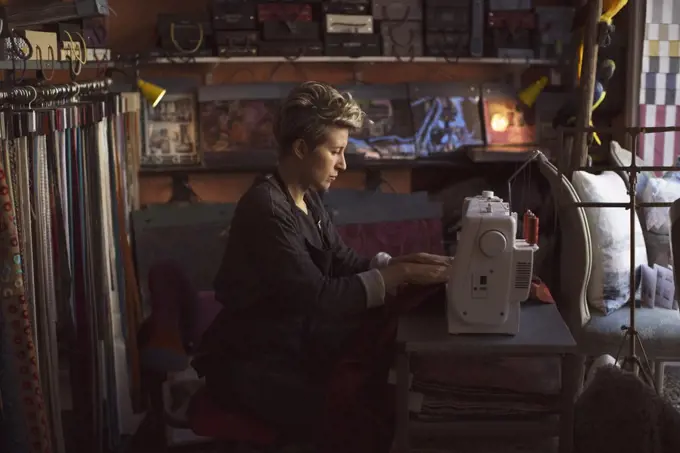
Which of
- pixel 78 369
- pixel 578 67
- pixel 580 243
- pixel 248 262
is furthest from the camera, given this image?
pixel 578 67

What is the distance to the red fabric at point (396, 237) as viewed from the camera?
163 inches

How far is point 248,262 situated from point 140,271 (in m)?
1.99

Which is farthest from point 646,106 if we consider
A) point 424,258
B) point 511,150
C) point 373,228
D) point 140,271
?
point 140,271

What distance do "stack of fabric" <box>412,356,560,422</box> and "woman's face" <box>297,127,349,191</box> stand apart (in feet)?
1.89

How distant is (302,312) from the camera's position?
2129 millimetres

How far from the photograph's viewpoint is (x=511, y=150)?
406cm

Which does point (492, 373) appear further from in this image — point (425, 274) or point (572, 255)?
point (572, 255)

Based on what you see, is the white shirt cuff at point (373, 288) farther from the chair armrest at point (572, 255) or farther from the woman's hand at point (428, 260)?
the chair armrest at point (572, 255)

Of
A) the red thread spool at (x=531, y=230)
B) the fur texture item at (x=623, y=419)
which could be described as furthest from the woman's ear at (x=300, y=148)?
the fur texture item at (x=623, y=419)

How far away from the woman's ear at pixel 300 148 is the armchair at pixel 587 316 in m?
1.09

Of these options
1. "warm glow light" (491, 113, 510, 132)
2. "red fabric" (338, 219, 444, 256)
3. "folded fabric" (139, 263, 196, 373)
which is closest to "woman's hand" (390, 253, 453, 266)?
"folded fabric" (139, 263, 196, 373)

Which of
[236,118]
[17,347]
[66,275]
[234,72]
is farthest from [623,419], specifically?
[234,72]

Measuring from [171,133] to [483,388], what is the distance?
103 inches

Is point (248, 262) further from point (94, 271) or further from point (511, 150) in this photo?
point (511, 150)
